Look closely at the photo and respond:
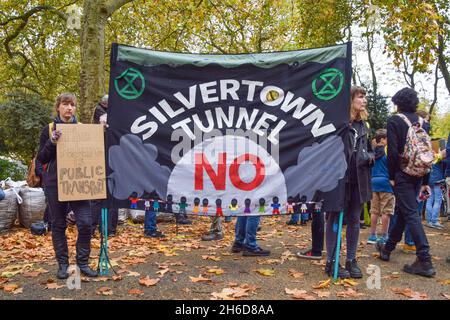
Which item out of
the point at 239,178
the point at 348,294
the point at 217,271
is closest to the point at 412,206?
the point at 348,294

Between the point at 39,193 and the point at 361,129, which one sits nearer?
the point at 361,129

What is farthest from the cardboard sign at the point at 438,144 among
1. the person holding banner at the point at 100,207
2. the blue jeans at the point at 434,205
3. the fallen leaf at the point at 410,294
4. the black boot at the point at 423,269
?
the person holding banner at the point at 100,207

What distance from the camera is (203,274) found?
16.0ft

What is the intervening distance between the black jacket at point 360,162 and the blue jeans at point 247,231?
142 centimetres

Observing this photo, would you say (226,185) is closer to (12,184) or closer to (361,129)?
(361,129)

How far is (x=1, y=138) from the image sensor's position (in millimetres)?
14664

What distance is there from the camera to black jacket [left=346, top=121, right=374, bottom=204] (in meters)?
4.61

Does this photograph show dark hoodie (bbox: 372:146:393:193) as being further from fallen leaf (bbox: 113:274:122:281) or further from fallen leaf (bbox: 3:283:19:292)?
fallen leaf (bbox: 3:283:19:292)

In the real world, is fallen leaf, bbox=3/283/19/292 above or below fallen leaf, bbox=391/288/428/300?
above

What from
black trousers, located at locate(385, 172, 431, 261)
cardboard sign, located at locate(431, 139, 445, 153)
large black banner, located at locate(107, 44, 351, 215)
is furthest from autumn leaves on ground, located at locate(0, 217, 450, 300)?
cardboard sign, located at locate(431, 139, 445, 153)

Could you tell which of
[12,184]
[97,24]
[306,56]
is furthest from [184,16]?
[306,56]

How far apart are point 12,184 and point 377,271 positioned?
24.0 ft

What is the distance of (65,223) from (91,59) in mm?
5790
